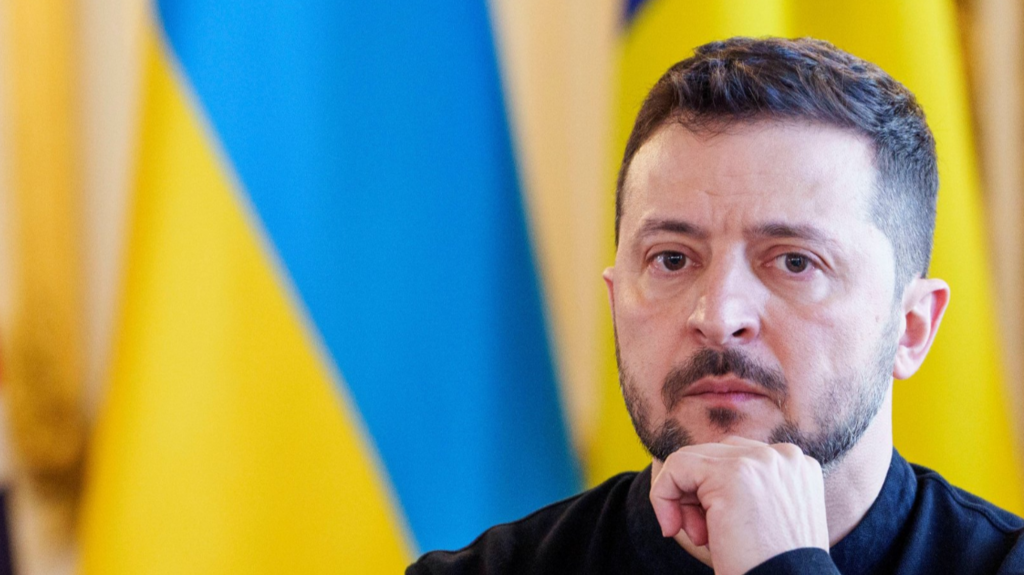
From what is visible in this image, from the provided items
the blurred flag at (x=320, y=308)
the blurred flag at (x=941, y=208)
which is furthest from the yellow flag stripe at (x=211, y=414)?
the blurred flag at (x=941, y=208)

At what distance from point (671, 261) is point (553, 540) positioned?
409mm

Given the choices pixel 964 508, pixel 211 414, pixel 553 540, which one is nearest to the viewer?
pixel 964 508

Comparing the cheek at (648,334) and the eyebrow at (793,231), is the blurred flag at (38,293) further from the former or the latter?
the eyebrow at (793,231)

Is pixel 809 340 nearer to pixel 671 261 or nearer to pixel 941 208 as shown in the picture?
pixel 671 261

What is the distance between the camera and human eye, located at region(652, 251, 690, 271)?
1.09 metres

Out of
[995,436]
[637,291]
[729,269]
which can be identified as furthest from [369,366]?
[995,436]

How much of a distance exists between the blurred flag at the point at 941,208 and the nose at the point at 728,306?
0.71m

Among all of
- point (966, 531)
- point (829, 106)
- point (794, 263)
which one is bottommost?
point (966, 531)

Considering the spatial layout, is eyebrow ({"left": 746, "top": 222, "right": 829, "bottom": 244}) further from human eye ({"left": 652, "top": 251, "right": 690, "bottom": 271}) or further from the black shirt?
the black shirt

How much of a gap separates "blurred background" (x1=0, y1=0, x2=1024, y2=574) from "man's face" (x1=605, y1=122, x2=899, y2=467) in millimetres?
649

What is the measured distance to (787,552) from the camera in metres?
0.89

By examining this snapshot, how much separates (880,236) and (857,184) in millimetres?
65

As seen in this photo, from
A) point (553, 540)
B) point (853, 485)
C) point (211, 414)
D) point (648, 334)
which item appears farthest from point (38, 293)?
point (853, 485)

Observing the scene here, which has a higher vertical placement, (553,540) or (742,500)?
(742,500)
